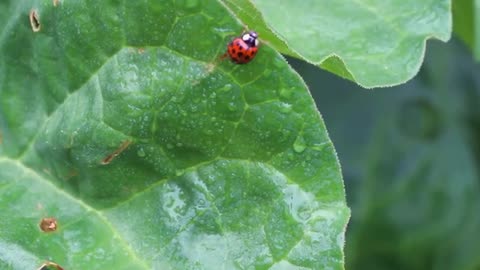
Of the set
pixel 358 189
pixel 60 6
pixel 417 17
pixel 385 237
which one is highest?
pixel 60 6

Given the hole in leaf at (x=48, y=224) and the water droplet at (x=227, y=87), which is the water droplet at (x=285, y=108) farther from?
the hole in leaf at (x=48, y=224)

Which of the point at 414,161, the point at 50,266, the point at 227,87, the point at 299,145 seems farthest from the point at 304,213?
the point at 414,161

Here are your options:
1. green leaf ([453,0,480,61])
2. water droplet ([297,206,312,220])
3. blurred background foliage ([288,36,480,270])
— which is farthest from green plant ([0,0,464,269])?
blurred background foliage ([288,36,480,270])

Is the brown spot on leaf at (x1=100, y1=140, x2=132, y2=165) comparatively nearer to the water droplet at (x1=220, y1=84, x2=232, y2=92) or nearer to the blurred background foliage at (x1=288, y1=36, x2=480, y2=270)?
the water droplet at (x1=220, y1=84, x2=232, y2=92)

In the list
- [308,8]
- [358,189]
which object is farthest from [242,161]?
→ [358,189]

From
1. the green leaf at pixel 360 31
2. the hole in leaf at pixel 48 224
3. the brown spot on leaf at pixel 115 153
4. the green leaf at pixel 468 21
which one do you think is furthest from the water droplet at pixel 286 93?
the green leaf at pixel 468 21

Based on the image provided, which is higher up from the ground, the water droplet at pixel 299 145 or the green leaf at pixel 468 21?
the water droplet at pixel 299 145

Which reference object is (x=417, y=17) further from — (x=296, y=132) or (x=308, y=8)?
(x=296, y=132)
